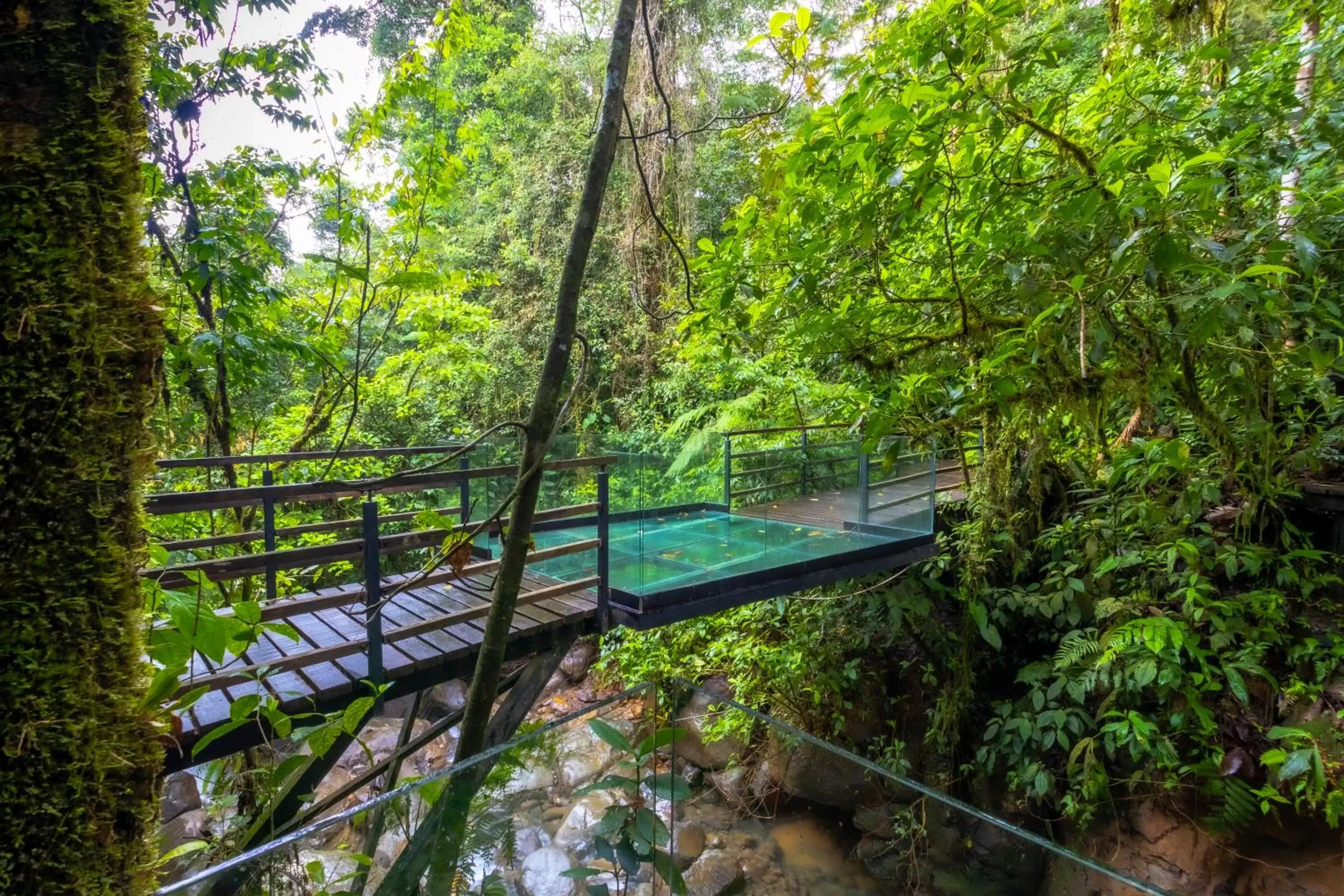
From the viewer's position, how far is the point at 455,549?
4.60 ft

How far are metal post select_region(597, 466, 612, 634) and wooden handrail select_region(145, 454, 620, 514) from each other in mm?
265

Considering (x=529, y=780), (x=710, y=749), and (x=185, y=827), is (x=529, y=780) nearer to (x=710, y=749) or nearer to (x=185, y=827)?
(x=710, y=749)

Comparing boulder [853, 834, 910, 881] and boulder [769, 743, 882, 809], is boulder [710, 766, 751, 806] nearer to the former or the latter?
boulder [769, 743, 882, 809]

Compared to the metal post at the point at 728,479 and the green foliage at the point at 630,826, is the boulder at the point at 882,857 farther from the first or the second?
the metal post at the point at 728,479

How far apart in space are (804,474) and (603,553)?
5.97 ft

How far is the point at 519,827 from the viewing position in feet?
4.38

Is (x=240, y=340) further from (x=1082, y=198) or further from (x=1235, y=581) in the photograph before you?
(x=1235, y=581)

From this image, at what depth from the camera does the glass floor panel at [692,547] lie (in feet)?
10.8

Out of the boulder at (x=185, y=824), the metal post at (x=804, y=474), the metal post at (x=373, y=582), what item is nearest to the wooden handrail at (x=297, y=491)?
the metal post at (x=373, y=582)

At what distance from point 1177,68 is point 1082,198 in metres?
3.53

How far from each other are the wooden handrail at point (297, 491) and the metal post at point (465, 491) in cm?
77

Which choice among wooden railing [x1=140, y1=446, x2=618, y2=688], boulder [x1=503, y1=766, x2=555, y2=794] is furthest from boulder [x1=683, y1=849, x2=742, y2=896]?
wooden railing [x1=140, y1=446, x2=618, y2=688]

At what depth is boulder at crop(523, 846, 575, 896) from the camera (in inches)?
52.2

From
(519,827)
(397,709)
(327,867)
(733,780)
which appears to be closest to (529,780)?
(519,827)
